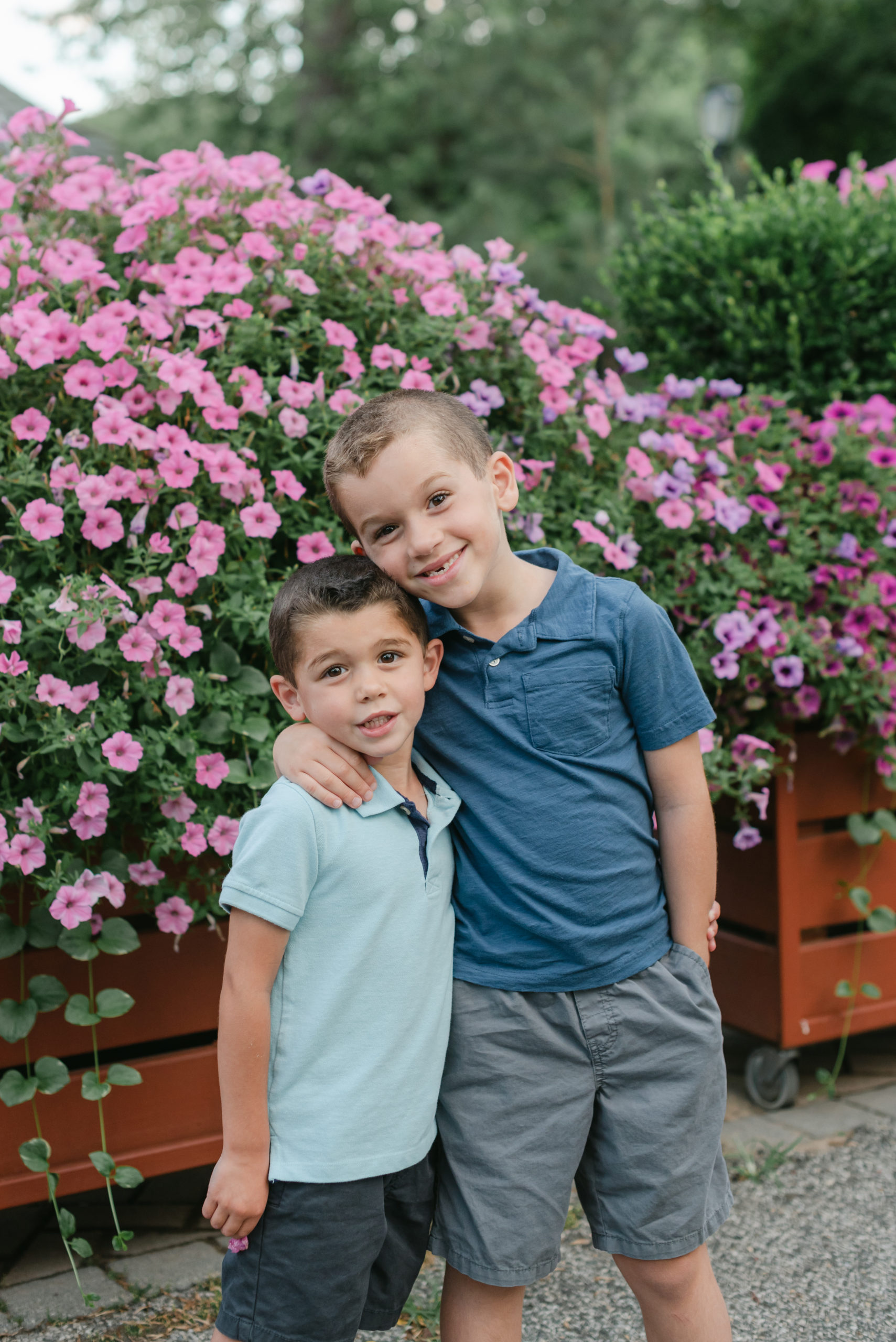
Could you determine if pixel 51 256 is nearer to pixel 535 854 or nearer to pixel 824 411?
pixel 535 854

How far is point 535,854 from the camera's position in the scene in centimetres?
151

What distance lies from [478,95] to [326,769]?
14.3 meters

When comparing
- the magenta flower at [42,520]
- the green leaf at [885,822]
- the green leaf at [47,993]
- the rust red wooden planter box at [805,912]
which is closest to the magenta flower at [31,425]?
the magenta flower at [42,520]

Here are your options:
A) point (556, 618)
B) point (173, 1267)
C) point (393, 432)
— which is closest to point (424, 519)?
point (393, 432)

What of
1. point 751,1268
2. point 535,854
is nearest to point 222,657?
point 535,854

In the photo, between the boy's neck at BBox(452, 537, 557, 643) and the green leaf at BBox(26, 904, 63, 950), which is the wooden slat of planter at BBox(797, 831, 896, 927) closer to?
the boy's neck at BBox(452, 537, 557, 643)

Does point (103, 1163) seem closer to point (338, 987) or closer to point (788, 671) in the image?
point (338, 987)

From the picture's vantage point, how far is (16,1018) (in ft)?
6.22

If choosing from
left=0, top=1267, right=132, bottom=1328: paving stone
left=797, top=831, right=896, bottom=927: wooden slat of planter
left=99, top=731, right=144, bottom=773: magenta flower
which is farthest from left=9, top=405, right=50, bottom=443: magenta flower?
left=797, top=831, right=896, bottom=927: wooden slat of planter

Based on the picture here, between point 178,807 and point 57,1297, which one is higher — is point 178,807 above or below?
above

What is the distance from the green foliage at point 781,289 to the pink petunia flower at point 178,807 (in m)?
1.87

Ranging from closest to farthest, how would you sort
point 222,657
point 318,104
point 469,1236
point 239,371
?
point 469,1236 → point 222,657 → point 239,371 → point 318,104

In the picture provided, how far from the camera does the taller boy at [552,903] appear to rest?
148 centimetres

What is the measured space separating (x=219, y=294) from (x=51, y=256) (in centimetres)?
32
